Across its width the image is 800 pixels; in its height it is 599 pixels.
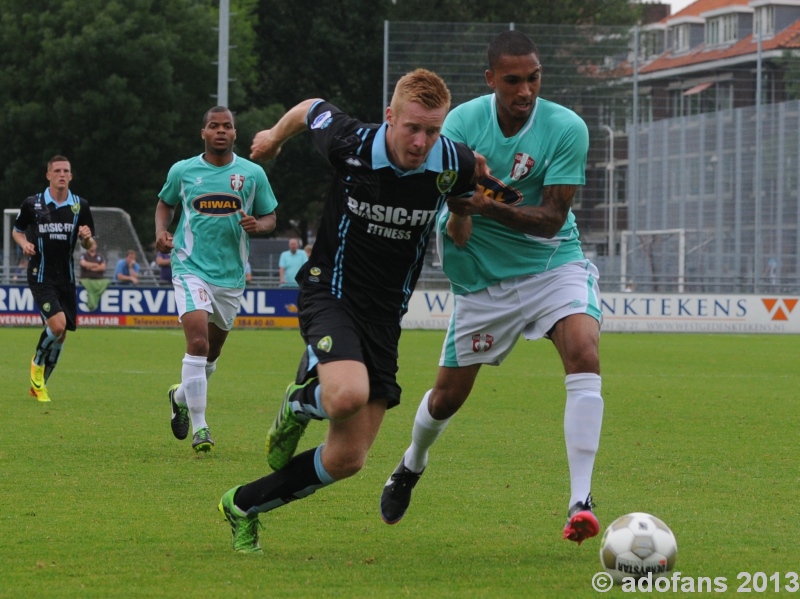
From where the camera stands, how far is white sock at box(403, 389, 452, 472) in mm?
6500

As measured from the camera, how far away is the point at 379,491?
24.6 feet

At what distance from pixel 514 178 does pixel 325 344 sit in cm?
131

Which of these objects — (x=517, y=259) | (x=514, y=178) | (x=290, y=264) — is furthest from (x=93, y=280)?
(x=514, y=178)

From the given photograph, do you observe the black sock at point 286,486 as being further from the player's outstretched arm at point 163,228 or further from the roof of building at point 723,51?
the roof of building at point 723,51

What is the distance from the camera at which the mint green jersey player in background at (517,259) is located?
5.97 metres

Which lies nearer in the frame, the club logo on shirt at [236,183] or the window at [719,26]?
the club logo on shirt at [236,183]

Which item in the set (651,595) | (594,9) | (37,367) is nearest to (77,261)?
(37,367)

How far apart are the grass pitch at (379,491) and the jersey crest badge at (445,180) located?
5.18 ft

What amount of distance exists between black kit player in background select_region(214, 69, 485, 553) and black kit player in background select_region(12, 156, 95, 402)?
7047 mm

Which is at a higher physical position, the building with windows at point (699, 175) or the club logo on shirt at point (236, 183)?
the building with windows at point (699, 175)

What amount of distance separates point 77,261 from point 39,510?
75.8 ft

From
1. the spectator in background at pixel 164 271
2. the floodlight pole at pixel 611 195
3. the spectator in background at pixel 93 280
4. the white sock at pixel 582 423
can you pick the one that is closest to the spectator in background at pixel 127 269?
the spectator in background at pixel 164 271

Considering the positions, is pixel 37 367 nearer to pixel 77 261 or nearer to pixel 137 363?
pixel 137 363

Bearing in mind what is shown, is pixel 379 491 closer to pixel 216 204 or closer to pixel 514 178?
pixel 514 178
